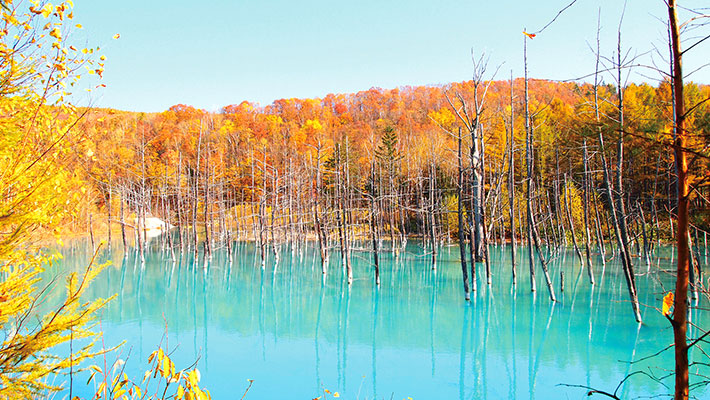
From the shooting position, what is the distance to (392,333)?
9328 millimetres

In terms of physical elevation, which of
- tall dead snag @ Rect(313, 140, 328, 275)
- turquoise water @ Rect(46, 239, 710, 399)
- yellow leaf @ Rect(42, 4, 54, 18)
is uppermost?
yellow leaf @ Rect(42, 4, 54, 18)

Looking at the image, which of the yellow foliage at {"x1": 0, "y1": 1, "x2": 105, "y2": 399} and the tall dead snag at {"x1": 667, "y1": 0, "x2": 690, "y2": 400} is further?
the yellow foliage at {"x1": 0, "y1": 1, "x2": 105, "y2": 399}

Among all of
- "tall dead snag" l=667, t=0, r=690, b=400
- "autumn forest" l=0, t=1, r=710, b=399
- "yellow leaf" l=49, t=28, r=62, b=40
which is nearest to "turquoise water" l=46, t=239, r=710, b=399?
"autumn forest" l=0, t=1, r=710, b=399

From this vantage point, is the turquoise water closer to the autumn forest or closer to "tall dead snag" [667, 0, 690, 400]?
the autumn forest

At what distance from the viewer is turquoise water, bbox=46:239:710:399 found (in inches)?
263

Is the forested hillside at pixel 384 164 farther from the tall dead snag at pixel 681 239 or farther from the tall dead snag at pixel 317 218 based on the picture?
the tall dead snag at pixel 317 218

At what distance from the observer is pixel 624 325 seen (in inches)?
366

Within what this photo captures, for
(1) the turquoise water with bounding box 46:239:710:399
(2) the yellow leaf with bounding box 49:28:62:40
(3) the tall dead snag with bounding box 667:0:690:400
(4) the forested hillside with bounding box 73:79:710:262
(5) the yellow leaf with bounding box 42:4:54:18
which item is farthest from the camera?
(4) the forested hillside with bounding box 73:79:710:262

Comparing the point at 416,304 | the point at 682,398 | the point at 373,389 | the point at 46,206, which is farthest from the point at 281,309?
the point at 682,398

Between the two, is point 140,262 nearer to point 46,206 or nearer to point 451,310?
point 451,310

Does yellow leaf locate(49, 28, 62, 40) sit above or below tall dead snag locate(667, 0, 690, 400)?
above

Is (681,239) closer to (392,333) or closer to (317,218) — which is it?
(392,333)

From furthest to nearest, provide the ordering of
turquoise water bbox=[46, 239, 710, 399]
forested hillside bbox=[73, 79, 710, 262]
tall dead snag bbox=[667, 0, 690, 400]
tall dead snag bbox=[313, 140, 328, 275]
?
tall dead snag bbox=[313, 140, 328, 275] → forested hillside bbox=[73, 79, 710, 262] → turquoise water bbox=[46, 239, 710, 399] → tall dead snag bbox=[667, 0, 690, 400]

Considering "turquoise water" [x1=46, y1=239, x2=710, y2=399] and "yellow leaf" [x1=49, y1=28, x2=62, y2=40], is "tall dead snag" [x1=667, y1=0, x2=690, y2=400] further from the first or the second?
"yellow leaf" [x1=49, y1=28, x2=62, y2=40]
